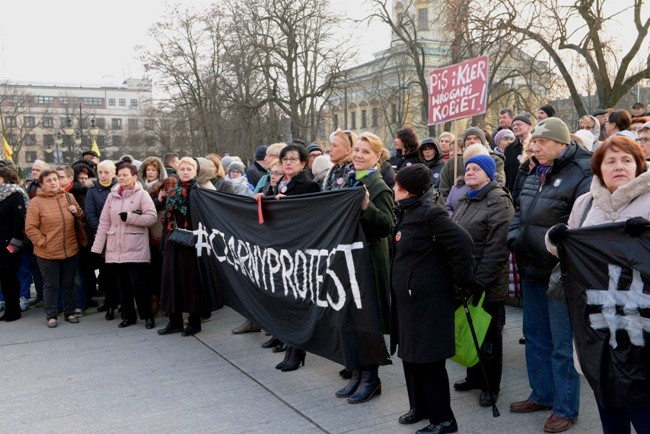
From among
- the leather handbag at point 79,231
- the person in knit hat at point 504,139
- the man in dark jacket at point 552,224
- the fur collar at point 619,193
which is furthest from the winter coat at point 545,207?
the leather handbag at point 79,231

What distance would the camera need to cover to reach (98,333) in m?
7.58

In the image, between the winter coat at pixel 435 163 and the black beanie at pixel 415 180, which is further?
the winter coat at pixel 435 163

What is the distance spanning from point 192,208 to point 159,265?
4.32 feet

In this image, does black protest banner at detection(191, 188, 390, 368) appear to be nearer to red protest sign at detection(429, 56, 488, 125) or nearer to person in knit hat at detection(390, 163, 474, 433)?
person in knit hat at detection(390, 163, 474, 433)

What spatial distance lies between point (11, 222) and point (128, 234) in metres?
1.79

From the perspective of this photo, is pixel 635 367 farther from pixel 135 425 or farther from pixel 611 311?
pixel 135 425

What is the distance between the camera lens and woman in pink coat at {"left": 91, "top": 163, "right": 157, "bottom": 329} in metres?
7.57

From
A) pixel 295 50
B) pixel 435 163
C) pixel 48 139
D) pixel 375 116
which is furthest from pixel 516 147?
pixel 48 139

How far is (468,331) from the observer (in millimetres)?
4414

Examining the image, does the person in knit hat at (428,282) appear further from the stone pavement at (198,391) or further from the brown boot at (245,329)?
the brown boot at (245,329)

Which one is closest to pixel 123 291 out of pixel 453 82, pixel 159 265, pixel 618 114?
pixel 159 265

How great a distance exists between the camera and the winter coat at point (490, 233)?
4555mm

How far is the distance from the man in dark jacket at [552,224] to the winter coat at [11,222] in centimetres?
632

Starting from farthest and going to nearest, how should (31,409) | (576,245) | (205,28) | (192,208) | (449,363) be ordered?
(205,28)
(192,208)
(449,363)
(31,409)
(576,245)
